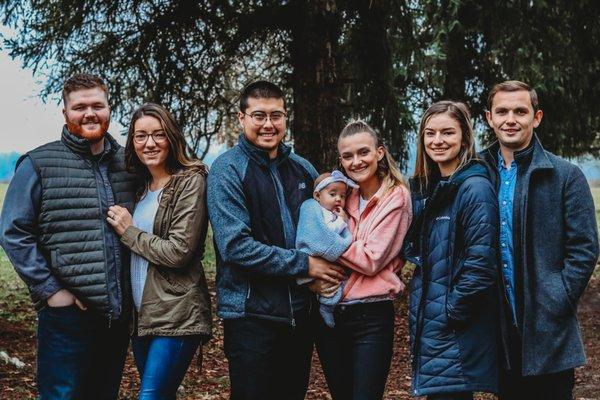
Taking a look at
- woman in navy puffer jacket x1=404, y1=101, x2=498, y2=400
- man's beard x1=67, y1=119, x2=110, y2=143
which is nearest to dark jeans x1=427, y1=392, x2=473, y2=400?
woman in navy puffer jacket x1=404, y1=101, x2=498, y2=400

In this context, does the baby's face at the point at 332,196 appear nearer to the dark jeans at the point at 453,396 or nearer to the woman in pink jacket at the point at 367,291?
the woman in pink jacket at the point at 367,291

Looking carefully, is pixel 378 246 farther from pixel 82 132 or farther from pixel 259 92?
pixel 82 132


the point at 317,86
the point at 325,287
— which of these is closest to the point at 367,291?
the point at 325,287

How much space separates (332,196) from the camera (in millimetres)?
3789

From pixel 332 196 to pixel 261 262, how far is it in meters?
0.59

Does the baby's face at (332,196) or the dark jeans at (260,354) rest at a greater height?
the baby's face at (332,196)

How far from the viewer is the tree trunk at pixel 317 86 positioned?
783cm

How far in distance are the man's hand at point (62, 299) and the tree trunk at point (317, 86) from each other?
4523 millimetres

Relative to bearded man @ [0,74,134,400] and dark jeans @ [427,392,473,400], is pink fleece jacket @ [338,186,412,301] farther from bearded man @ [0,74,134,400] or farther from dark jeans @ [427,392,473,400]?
bearded man @ [0,74,134,400]

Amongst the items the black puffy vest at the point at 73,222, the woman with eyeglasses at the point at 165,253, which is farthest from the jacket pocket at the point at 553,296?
the black puffy vest at the point at 73,222

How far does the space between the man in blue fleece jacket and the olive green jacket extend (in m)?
0.10

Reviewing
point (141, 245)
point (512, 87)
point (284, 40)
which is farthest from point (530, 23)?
point (141, 245)

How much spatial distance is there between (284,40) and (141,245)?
5.40 metres

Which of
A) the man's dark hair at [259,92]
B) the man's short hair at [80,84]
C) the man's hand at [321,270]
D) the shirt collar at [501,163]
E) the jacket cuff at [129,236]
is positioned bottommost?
the man's hand at [321,270]
